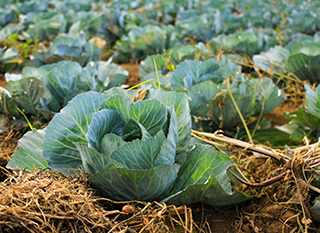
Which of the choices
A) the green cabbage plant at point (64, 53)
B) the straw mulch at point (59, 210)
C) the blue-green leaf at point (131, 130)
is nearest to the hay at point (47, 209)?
the straw mulch at point (59, 210)

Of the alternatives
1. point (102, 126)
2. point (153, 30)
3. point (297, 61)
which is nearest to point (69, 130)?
point (102, 126)

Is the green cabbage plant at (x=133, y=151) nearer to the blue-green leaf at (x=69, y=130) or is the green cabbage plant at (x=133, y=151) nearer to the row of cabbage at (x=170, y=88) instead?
the blue-green leaf at (x=69, y=130)

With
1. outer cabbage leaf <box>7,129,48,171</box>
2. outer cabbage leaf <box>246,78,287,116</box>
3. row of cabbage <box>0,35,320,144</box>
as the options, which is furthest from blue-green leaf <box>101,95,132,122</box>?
outer cabbage leaf <box>246,78,287,116</box>

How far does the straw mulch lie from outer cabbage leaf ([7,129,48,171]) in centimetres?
21

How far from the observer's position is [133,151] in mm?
1297

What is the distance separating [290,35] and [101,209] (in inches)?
184

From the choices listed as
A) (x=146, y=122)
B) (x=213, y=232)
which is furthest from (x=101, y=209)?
(x=213, y=232)

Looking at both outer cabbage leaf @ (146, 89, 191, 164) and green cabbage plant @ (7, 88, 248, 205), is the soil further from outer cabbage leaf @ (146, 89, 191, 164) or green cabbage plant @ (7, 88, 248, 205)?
outer cabbage leaf @ (146, 89, 191, 164)

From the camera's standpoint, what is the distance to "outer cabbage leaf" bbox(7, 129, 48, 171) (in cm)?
155

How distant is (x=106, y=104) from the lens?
1.45 m

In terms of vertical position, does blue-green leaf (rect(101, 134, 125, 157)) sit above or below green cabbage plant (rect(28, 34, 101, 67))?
above

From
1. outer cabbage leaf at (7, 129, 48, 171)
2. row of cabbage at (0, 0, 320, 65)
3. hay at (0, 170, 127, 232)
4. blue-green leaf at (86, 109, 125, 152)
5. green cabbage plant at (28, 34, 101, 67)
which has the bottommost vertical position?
row of cabbage at (0, 0, 320, 65)

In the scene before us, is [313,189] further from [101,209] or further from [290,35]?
[290,35]

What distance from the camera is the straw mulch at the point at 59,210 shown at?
104cm
